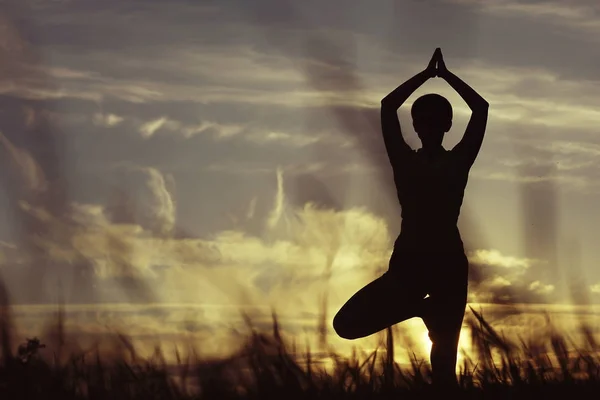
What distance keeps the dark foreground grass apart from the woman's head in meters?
1.34

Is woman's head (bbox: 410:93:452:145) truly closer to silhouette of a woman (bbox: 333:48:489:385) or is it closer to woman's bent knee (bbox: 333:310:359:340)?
silhouette of a woman (bbox: 333:48:489:385)

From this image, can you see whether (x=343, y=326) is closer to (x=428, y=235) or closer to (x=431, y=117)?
(x=428, y=235)

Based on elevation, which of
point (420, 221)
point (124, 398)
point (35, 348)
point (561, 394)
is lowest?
point (561, 394)

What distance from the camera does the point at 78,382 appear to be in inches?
239

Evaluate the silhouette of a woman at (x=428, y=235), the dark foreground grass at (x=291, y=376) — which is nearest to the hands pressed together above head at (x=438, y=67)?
the silhouette of a woman at (x=428, y=235)

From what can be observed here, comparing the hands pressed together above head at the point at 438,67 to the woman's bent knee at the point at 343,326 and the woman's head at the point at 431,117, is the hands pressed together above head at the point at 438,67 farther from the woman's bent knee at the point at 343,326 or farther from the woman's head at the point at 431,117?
the woman's bent knee at the point at 343,326

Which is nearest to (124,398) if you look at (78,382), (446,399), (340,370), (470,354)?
(78,382)

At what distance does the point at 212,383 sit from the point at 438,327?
5.53 ft

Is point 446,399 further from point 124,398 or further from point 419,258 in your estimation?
point 124,398

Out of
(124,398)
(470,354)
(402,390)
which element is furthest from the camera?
(470,354)

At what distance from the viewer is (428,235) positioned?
6.45 metres

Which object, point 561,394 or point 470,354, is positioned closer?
point 561,394

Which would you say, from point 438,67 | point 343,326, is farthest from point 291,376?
point 438,67

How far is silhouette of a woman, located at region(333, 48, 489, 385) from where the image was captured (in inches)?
252
